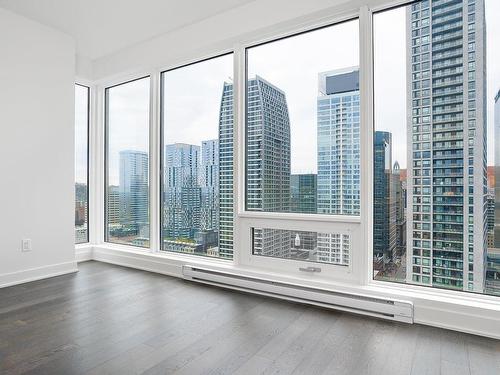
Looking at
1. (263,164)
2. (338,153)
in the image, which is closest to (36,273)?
(263,164)

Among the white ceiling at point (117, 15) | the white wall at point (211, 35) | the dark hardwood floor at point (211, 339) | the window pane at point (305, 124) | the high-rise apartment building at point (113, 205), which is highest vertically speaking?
the white ceiling at point (117, 15)

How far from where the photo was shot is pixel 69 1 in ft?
10.3

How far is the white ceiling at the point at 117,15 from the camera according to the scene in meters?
3.16

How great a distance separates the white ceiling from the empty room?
0.07 feet

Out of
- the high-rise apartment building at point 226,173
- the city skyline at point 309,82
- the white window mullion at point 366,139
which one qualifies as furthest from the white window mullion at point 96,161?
the white window mullion at point 366,139

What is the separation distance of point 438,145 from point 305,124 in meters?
Result: 1.09

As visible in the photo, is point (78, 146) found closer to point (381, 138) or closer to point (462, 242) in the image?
point (381, 138)

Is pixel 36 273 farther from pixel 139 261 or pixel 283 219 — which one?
pixel 283 219

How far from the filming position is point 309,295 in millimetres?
2701

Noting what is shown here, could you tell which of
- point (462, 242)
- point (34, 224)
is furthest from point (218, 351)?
point (34, 224)

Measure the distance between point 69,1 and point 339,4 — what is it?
2.49 meters

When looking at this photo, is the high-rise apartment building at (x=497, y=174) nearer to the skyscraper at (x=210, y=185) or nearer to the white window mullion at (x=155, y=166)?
the skyscraper at (x=210, y=185)

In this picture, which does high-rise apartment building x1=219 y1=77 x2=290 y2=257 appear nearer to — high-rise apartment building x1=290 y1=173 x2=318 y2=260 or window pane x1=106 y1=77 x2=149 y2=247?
high-rise apartment building x1=290 y1=173 x2=318 y2=260

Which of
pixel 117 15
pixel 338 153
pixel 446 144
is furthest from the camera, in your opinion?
pixel 117 15
